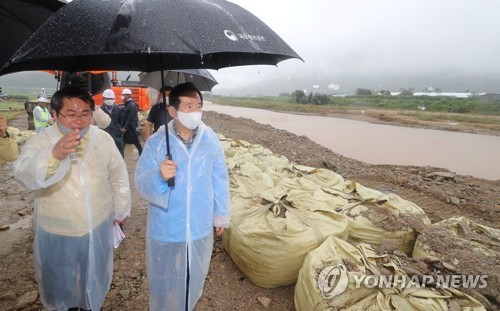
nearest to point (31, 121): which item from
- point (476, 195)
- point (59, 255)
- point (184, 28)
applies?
point (59, 255)

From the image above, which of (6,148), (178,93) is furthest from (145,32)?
(6,148)

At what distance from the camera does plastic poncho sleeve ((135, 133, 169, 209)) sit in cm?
153

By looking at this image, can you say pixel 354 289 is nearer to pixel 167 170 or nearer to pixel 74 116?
pixel 167 170

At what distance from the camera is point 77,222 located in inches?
63.6

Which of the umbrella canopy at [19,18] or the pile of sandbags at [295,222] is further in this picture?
the pile of sandbags at [295,222]

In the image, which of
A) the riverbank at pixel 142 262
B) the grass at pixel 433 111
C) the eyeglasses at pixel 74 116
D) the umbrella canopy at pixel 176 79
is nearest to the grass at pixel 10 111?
the riverbank at pixel 142 262

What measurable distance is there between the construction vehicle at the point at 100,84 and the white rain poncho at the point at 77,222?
72 cm

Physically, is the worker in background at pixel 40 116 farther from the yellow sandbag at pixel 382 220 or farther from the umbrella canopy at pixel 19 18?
the yellow sandbag at pixel 382 220

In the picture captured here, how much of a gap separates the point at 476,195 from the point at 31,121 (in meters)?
12.9

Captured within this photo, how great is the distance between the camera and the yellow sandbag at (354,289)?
163 centimetres

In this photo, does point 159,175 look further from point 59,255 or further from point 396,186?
point 396,186

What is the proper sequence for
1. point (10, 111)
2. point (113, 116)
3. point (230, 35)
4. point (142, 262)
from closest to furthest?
point (230, 35), point (142, 262), point (113, 116), point (10, 111)

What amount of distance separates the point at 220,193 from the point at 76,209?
30.2 inches

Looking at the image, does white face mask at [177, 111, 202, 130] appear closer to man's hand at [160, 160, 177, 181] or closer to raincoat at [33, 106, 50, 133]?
man's hand at [160, 160, 177, 181]
